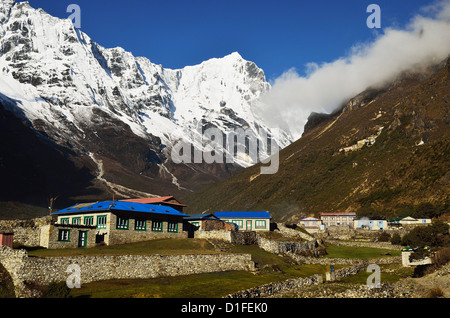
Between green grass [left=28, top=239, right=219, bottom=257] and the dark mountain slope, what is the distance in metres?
62.0

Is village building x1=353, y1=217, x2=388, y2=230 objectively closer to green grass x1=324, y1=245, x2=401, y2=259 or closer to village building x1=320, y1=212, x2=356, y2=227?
village building x1=320, y1=212, x2=356, y2=227

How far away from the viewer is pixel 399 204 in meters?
113

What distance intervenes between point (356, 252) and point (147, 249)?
1512 inches

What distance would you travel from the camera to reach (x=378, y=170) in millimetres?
141125

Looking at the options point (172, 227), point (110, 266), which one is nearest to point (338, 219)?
point (172, 227)

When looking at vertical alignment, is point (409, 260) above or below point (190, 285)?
above

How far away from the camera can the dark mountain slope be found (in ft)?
378

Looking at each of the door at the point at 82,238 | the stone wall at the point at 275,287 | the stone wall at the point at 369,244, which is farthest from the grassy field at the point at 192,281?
the stone wall at the point at 369,244

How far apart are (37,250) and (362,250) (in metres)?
52.5

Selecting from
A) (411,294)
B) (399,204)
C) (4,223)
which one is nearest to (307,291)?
(411,294)

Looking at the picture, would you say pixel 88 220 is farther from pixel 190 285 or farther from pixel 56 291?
pixel 56 291

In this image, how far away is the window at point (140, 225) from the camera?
55.2 m

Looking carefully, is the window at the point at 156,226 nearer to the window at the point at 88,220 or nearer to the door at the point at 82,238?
the window at the point at 88,220

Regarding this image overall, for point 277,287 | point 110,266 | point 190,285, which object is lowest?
point 277,287
